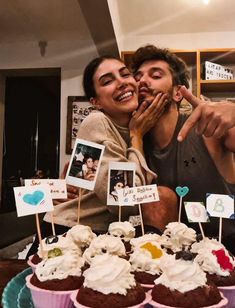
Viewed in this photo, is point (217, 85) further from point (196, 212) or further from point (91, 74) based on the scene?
point (196, 212)

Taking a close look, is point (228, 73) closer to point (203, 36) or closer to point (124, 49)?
point (203, 36)

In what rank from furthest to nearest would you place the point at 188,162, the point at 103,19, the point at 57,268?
the point at 103,19 < the point at 188,162 < the point at 57,268

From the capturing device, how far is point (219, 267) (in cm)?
95

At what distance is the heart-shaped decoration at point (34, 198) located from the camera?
984 millimetres

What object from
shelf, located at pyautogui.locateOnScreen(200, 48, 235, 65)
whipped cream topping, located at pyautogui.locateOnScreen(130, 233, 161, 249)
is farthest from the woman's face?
shelf, located at pyautogui.locateOnScreen(200, 48, 235, 65)

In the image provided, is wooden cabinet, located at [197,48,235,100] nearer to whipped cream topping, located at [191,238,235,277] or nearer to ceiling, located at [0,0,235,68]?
ceiling, located at [0,0,235,68]

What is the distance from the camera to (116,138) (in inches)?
58.1

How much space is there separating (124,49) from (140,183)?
2047mm

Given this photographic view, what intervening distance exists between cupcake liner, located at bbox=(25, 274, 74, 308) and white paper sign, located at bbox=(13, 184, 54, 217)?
199mm

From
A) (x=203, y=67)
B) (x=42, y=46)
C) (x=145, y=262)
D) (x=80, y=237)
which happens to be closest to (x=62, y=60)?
(x=42, y=46)

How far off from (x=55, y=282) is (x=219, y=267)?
434 mm

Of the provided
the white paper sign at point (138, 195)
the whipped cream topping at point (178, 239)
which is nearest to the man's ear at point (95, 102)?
the white paper sign at point (138, 195)

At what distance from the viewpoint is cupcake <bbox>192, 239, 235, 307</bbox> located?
926 mm

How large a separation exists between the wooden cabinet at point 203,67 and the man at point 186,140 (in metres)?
1.13
